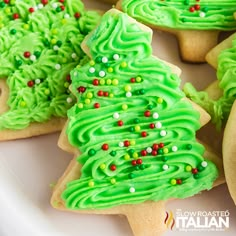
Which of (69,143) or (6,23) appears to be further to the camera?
(6,23)

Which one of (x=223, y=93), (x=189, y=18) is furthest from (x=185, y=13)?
(x=223, y=93)

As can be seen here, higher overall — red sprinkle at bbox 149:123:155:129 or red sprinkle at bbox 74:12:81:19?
red sprinkle at bbox 74:12:81:19

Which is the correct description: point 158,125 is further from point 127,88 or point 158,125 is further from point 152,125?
point 127,88

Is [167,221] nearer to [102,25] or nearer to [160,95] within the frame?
[160,95]

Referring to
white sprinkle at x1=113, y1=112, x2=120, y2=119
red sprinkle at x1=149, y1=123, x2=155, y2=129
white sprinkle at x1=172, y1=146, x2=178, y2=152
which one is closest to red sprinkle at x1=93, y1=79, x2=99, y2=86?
white sprinkle at x1=113, y1=112, x2=120, y2=119

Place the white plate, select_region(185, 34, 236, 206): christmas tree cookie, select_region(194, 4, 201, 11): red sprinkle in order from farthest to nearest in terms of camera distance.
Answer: select_region(194, 4, 201, 11): red sprinkle
the white plate
select_region(185, 34, 236, 206): christmas tree cookie

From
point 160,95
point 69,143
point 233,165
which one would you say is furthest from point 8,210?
point 233,165

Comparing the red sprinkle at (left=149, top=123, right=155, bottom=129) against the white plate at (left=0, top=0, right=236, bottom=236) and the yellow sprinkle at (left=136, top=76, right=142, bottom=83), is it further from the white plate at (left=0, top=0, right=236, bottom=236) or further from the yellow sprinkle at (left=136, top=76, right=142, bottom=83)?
the white plate at (left=0, top=0, right=236, bottom=236)

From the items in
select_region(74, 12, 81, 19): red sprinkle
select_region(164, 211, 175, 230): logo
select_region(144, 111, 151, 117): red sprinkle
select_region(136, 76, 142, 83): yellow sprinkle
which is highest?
select_region(74, 12, 81, 19): red sprinkle
